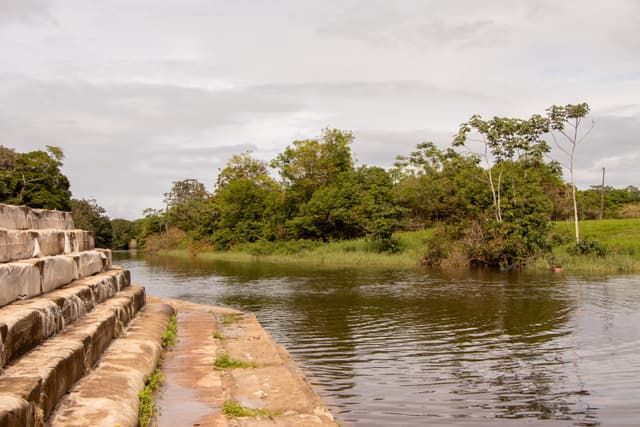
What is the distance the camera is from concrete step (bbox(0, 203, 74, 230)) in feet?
27.1

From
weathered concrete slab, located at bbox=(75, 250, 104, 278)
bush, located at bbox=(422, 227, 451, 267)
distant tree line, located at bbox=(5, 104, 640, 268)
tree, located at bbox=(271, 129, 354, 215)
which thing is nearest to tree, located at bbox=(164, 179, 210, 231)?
distant tree line, located at bbox=(5, 104, 640, 268)

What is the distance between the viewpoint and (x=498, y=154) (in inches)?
1179

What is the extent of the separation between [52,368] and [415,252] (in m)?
29.7

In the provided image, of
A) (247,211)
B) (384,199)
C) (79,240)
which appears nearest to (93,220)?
(247,211)

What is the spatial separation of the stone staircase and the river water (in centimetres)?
247

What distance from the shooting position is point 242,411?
5.73m

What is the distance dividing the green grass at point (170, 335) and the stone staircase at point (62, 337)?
13cm

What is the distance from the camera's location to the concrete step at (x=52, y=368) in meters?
4.15

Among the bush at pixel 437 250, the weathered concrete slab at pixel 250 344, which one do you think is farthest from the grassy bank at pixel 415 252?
the weathered concrete slab at pixel 250 344

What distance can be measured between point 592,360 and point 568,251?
20.1 m

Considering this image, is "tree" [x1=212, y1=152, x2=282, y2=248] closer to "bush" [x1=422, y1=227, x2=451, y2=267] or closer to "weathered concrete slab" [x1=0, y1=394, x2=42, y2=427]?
"bush" [x1=422, y1=227, x2=451, y2=267]

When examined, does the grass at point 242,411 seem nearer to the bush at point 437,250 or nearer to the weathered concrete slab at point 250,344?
the weathered concrete slab at point 250,344

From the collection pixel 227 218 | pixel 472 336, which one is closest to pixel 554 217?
pixel 227 218

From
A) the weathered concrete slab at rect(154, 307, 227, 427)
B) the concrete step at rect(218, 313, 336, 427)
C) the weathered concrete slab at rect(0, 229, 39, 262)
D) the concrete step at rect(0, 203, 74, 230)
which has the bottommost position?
the concrete step at rect(218, 313, 336, 427)
